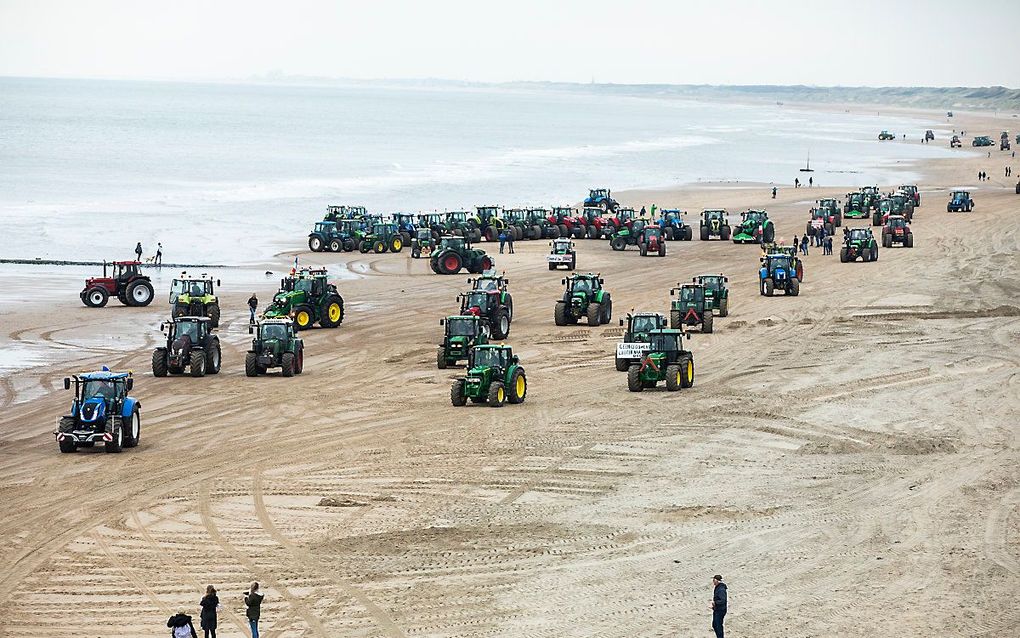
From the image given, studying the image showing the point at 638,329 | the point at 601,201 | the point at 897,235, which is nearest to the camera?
the point at 638,329

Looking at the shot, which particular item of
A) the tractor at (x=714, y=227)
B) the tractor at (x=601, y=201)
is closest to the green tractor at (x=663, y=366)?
the tractor at (x=714, y=227)

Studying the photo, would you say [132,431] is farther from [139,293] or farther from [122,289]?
[139,293]

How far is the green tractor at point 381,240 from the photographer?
64.8m

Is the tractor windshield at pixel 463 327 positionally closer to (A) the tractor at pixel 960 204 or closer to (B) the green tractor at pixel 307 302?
(B) the green tractor at pixel 307 302

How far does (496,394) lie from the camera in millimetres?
30781

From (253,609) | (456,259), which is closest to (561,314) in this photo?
(456,259)

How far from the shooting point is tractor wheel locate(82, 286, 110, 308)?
1823 inches

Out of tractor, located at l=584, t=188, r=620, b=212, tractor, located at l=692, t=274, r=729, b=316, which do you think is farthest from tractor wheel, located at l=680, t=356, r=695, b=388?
tractor, located at l=584, t=188, r=620, b=212

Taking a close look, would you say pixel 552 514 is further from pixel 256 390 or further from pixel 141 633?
pixel 256 390

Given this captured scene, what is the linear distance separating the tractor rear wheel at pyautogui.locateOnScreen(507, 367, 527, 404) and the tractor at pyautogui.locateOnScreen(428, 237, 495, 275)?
25840 millimetres

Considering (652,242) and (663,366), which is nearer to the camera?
(663,366)

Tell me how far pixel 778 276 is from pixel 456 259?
14.2 m

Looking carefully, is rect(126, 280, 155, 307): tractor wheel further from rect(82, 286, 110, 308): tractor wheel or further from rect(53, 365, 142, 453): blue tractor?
rect(53, 365, 142, 453): blue tractor

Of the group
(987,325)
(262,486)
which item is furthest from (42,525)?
(987,325)
